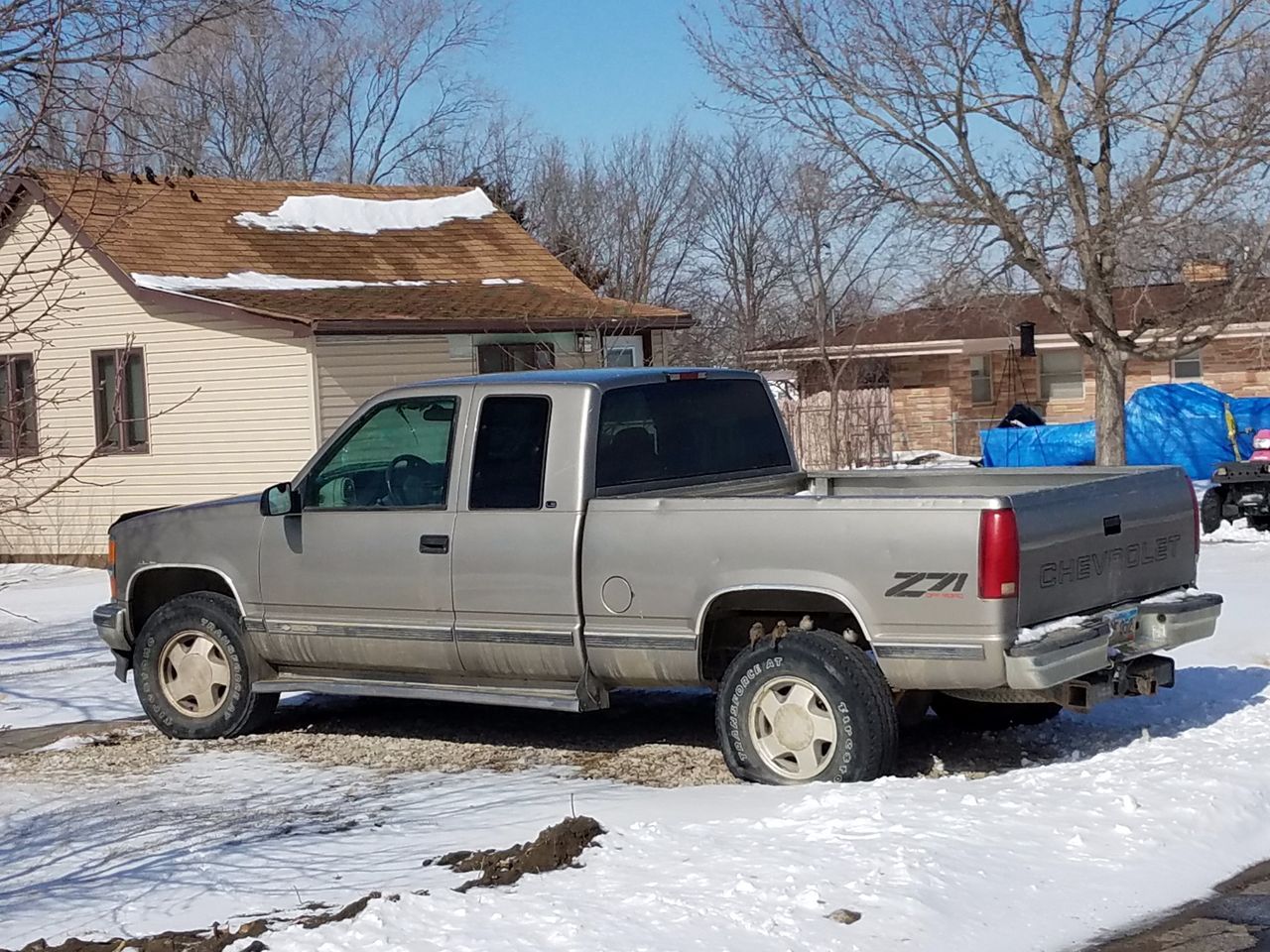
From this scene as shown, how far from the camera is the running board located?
25.6 ft

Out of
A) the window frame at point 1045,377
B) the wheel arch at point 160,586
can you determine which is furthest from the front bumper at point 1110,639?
the window frame at point 1045,377

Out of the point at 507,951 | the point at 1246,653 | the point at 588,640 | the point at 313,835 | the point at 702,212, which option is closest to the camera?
the point at 507,951

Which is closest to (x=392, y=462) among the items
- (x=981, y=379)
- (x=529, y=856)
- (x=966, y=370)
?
(x=529, y=856)

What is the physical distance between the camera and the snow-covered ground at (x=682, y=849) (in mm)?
5332

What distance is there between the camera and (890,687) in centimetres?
711

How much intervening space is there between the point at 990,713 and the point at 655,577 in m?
2.19

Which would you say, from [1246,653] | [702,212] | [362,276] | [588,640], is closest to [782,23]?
[362,276]

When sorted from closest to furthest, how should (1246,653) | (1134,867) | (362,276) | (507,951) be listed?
1. (507,951)
2. (1134,867)
3. (1246,653)
4. (362,276)

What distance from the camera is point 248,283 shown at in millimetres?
20625

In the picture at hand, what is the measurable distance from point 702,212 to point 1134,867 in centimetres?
4282

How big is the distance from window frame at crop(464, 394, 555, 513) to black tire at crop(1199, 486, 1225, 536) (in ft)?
39.5

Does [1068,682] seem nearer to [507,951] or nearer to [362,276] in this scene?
[507,951]

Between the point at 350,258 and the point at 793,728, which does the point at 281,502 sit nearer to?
the point at 793,728

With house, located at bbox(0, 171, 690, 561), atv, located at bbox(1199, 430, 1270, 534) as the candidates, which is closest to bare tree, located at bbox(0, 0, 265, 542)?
house, located at bbox(0, 171, 690, 561)
